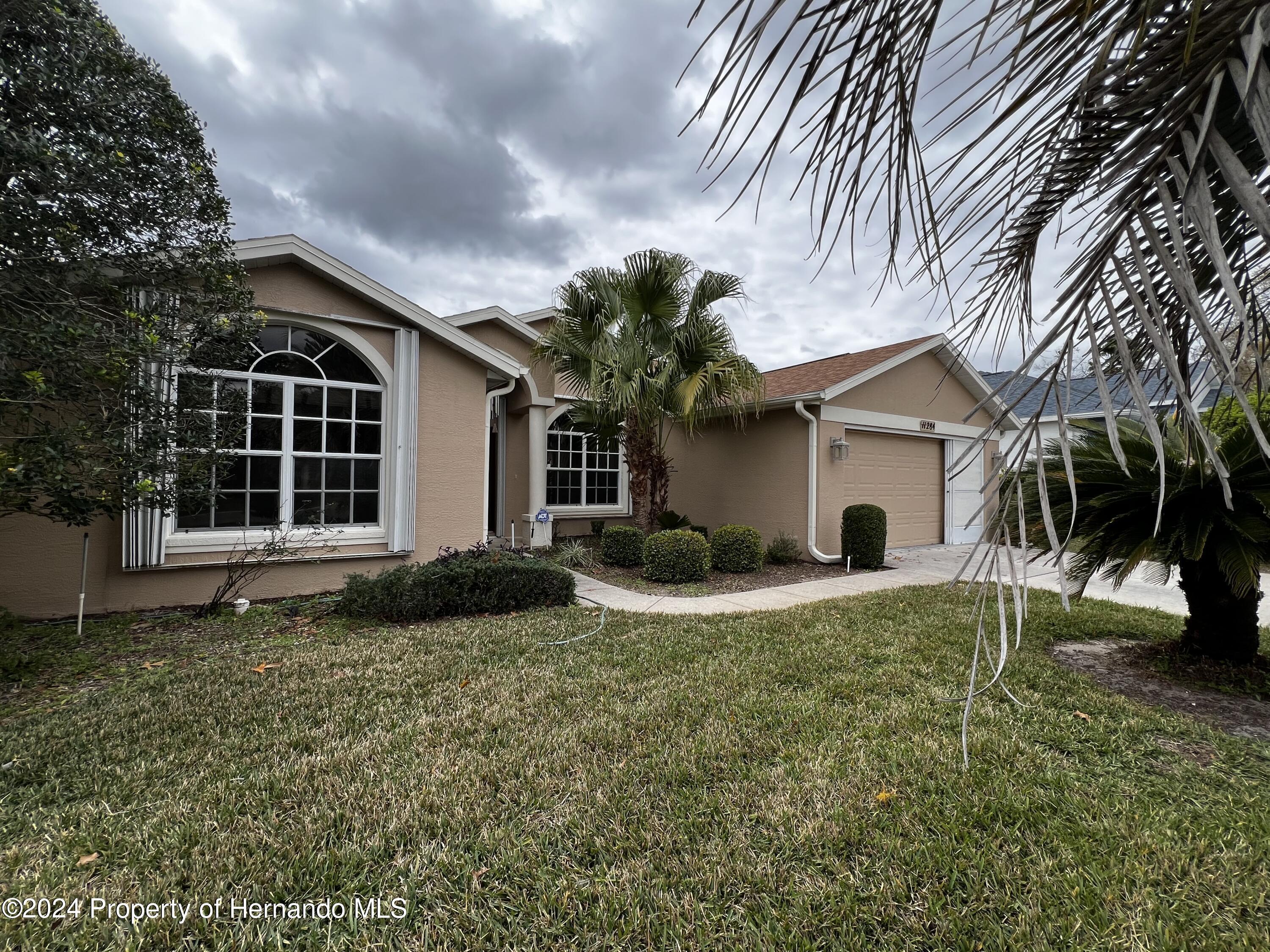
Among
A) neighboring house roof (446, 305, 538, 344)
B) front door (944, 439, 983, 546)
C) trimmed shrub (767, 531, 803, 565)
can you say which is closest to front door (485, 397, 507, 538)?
neighboring house roof (446, 305, 538, 344)

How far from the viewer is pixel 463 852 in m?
2.28

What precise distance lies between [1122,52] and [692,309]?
7.90m

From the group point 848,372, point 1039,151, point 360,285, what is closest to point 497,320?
point 360,285

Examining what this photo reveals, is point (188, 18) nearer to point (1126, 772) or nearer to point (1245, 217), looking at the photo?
point (1245, 217)

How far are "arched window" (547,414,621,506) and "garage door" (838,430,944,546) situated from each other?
4776mm

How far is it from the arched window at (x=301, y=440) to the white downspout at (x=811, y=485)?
6.62m

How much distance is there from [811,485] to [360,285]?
7368 millimetres

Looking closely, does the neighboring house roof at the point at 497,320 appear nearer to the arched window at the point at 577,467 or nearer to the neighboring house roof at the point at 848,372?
the arched window at the point at 577,467

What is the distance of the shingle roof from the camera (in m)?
10.1

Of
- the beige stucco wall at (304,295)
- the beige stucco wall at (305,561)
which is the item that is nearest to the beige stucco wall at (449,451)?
the beige stucco wall at (305,561)

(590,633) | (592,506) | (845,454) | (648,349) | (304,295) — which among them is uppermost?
(304,295)

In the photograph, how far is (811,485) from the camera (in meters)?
9.60

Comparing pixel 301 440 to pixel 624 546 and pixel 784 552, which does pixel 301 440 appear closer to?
pixel 624 546

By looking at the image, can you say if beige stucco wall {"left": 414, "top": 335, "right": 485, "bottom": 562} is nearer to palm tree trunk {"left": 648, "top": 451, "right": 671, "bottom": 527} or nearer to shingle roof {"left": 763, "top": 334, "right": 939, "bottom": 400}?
palm tree trunk {"left": 648, "top": 451, "right": 671, "bottom": 527}
